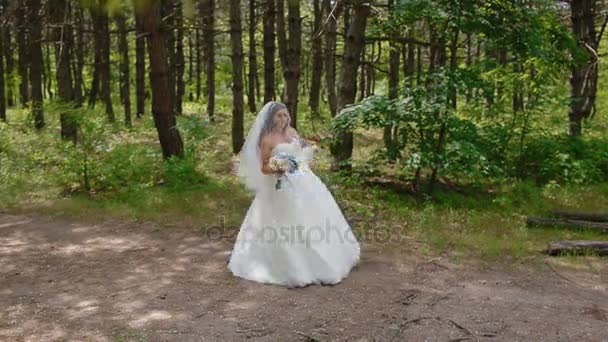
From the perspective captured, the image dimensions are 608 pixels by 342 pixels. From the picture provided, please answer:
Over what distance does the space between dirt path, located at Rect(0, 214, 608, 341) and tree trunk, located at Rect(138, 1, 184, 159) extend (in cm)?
377

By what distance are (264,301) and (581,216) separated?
17.8 ft

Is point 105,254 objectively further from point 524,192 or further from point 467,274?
point 524,192

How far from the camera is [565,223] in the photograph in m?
8.10

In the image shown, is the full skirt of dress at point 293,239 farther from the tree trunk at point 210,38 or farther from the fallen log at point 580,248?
the tree trunk at point 210,38

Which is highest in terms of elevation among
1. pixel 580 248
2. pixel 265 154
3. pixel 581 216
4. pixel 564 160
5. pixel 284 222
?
pixel 265 154

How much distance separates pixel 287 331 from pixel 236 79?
823 cm

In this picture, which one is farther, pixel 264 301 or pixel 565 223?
pixel 565 223

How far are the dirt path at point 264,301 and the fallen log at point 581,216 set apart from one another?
202 cm

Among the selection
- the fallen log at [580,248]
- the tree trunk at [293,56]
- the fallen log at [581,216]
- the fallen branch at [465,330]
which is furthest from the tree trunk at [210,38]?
the fallen branch at [465,330]

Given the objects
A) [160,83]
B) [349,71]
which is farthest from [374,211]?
[160,83]

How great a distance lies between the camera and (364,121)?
346 inches

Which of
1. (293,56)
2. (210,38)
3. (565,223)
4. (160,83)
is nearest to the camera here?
(565,223)

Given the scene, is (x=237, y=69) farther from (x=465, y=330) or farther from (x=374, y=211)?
(x=465, y=330)

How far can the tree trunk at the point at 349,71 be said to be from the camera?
968cm
